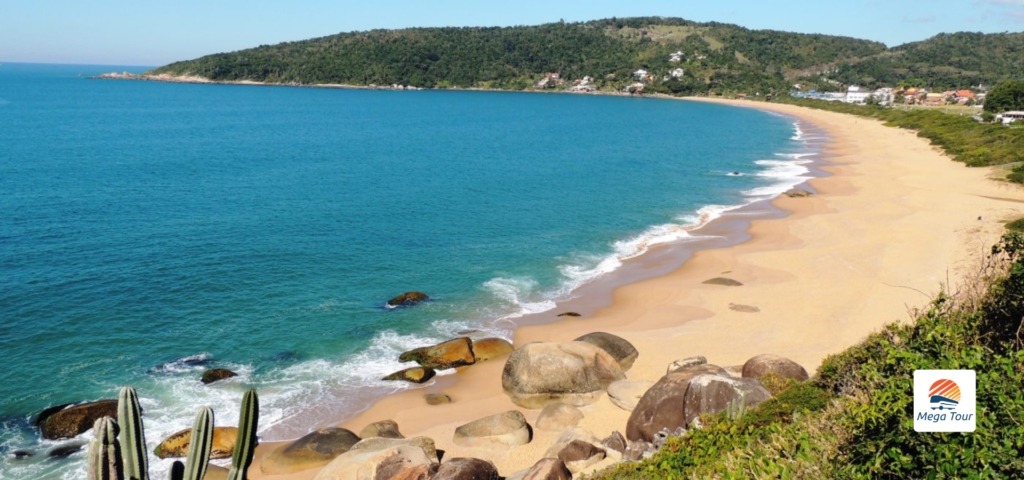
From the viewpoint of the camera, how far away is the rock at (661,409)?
1836 centimetres

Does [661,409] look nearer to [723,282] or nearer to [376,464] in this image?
[376,464]

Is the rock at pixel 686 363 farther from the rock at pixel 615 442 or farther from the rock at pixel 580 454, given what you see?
the rock at pixel 580 454

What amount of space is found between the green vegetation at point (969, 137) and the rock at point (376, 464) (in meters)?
65.1

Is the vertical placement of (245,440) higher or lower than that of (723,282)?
higher

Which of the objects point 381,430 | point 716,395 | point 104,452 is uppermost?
point 104,452

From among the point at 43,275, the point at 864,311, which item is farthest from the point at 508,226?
the point at 43,275

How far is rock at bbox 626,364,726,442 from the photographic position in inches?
723

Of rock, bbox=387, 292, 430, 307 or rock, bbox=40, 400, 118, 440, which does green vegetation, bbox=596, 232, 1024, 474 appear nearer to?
rock, bbox=40, 400, 118, 440

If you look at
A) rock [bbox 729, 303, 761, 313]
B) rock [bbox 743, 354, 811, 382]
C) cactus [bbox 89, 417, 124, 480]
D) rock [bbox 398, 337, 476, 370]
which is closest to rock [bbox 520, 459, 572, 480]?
rock [bbox 743, 354, 811, 382]

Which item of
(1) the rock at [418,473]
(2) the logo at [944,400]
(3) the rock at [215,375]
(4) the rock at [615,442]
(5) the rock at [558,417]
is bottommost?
(3) the rock at [215,375]

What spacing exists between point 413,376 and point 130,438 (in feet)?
50.0

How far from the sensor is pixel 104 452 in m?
9.40

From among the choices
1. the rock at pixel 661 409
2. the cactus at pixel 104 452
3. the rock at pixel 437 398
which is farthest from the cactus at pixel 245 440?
the rock at pixel 437 398

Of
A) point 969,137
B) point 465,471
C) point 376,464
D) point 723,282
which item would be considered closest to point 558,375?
point 465,471
